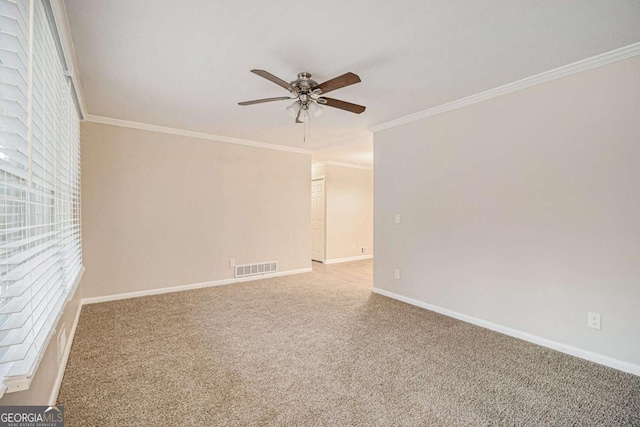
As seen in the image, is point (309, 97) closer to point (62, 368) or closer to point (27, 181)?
point (27, 181)

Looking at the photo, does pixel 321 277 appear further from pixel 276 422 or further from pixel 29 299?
pixel 29 299

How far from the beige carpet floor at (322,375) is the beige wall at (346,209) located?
362cm

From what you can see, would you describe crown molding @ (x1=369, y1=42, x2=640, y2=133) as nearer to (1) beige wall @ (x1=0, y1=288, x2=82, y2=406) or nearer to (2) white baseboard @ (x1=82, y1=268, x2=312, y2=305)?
(2) white baseboard @ (x1=82, y1=268, x2=312, y2=305)

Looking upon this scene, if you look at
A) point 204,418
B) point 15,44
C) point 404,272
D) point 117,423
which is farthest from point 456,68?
point 117,423

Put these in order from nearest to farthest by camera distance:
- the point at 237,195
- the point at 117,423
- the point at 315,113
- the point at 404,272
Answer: the point at 117,423
the point at 315,113
the point at 404,272
the point at 237,195

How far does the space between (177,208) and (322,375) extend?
3.30m

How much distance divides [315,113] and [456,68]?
1.27 metres

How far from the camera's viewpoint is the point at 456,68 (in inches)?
99.7

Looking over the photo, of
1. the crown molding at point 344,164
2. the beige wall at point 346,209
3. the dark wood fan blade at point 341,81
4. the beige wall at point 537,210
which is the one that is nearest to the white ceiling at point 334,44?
the dark wood fan blade at point 341,81

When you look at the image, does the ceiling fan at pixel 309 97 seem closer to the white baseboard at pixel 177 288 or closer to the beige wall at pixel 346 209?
the white baseboard at pixel 177 288

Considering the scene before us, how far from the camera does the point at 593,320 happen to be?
2395mm

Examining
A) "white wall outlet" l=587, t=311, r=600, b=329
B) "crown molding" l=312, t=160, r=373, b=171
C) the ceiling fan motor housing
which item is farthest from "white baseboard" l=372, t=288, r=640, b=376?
"crown molding" l=312, t=160, r=373, b=171

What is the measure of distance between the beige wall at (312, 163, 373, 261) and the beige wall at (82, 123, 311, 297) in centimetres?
140

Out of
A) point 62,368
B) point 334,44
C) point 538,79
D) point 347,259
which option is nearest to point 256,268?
point 347,259
